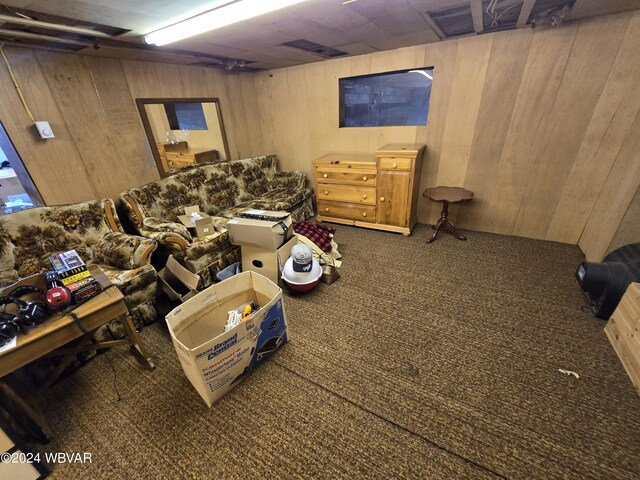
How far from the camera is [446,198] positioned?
280 cm

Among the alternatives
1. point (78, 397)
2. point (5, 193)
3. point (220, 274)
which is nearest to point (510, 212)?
point (220, 274)

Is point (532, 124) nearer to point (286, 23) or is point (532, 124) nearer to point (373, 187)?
point (373, 187)

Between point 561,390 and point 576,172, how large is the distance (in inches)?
87.5

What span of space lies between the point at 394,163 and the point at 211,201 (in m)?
2.16

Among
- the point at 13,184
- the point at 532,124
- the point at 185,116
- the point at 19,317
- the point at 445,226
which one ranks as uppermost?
the point at 185,116

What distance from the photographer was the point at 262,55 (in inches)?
113

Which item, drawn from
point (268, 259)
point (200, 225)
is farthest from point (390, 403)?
point (200, 225)

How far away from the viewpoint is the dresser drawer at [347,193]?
10.8 feet

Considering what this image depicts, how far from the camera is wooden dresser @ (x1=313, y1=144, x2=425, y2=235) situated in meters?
2.99

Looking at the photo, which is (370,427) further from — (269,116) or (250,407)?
(269,116)

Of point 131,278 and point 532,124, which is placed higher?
point 532,124

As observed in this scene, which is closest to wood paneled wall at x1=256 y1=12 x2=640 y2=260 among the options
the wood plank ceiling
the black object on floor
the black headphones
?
the wood plank ceiling

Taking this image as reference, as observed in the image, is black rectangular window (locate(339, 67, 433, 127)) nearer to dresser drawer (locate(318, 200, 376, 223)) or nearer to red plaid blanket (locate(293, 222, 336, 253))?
dresser drawer (locate(318, 200, 376, 223))

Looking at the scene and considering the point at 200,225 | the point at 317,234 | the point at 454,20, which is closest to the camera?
the point at 454,20
